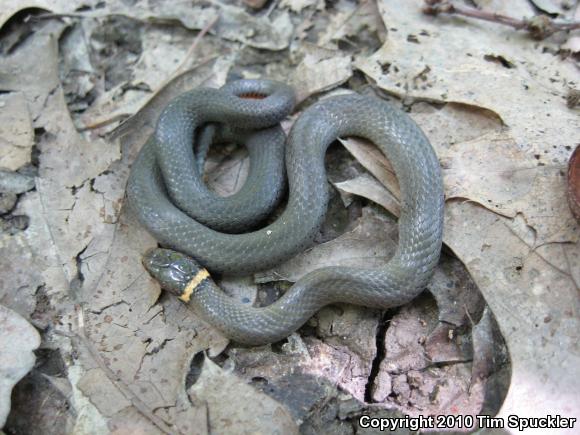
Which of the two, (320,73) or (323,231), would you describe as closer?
(323,231)

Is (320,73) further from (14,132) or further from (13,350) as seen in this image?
(13,350)

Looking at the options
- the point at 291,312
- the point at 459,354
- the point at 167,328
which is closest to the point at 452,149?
the point at 459,354

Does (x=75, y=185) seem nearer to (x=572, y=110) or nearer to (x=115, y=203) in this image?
(x=115, y=203)

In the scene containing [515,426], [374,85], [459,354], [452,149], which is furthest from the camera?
[374,85]

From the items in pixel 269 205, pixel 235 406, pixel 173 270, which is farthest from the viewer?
pixel 269 205

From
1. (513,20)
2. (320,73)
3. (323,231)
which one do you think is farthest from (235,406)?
(513,20)

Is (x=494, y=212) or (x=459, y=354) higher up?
(x=494, y=212)
